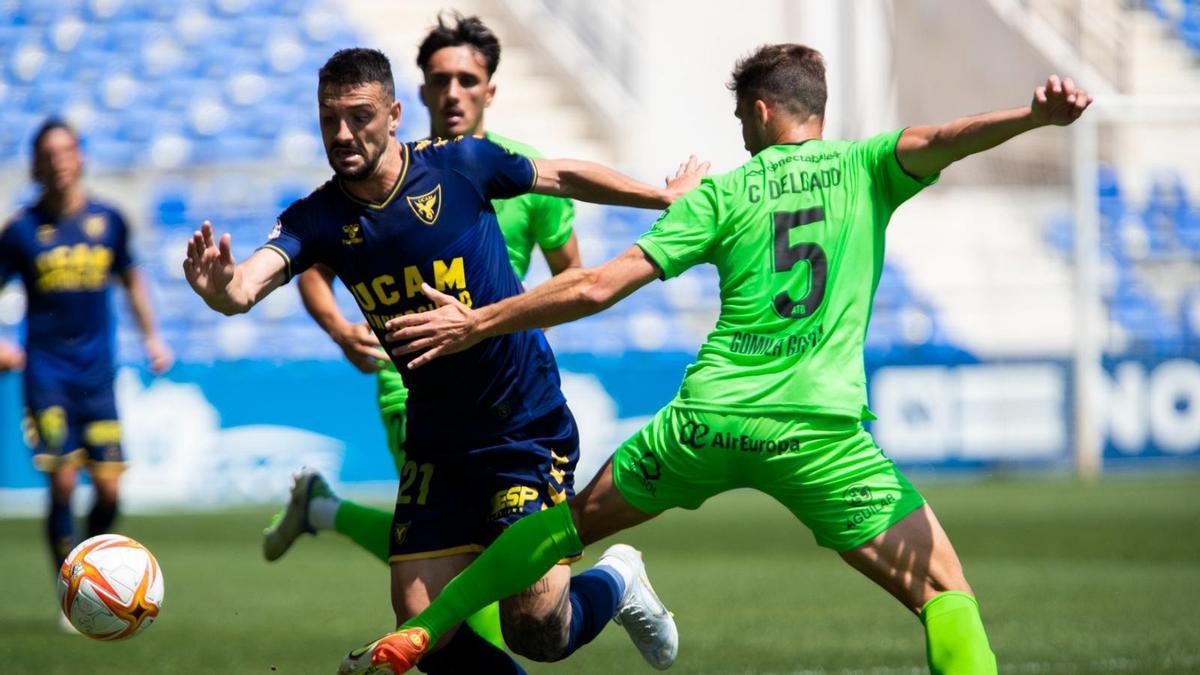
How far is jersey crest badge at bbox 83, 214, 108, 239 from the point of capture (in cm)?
846

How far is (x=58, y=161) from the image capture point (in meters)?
8.18

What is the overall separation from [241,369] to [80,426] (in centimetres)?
664

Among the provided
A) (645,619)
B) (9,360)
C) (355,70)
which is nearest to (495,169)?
(355,70)

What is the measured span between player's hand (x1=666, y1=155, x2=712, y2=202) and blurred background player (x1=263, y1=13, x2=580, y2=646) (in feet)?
2.83

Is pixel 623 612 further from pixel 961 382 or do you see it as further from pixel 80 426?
pixel 961 382

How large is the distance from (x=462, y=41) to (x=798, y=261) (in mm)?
2325

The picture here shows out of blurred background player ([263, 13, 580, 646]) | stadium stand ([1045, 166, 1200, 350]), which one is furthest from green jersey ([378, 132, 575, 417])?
stadium stand ([1045, 166, 1200, 350])

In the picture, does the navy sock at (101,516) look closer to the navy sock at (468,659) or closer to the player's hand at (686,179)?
the navy sock at (468,659)

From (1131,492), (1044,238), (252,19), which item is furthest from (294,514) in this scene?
(252,19)

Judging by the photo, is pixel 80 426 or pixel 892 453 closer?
pixel 80 426

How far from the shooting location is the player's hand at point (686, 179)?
17.4ft

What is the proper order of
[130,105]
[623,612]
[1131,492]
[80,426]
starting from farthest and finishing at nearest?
[130,105]
[1131,492]
[80,426]
[623,612]

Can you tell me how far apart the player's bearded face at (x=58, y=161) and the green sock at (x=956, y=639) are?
218 inches

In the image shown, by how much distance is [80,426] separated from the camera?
841 cm
